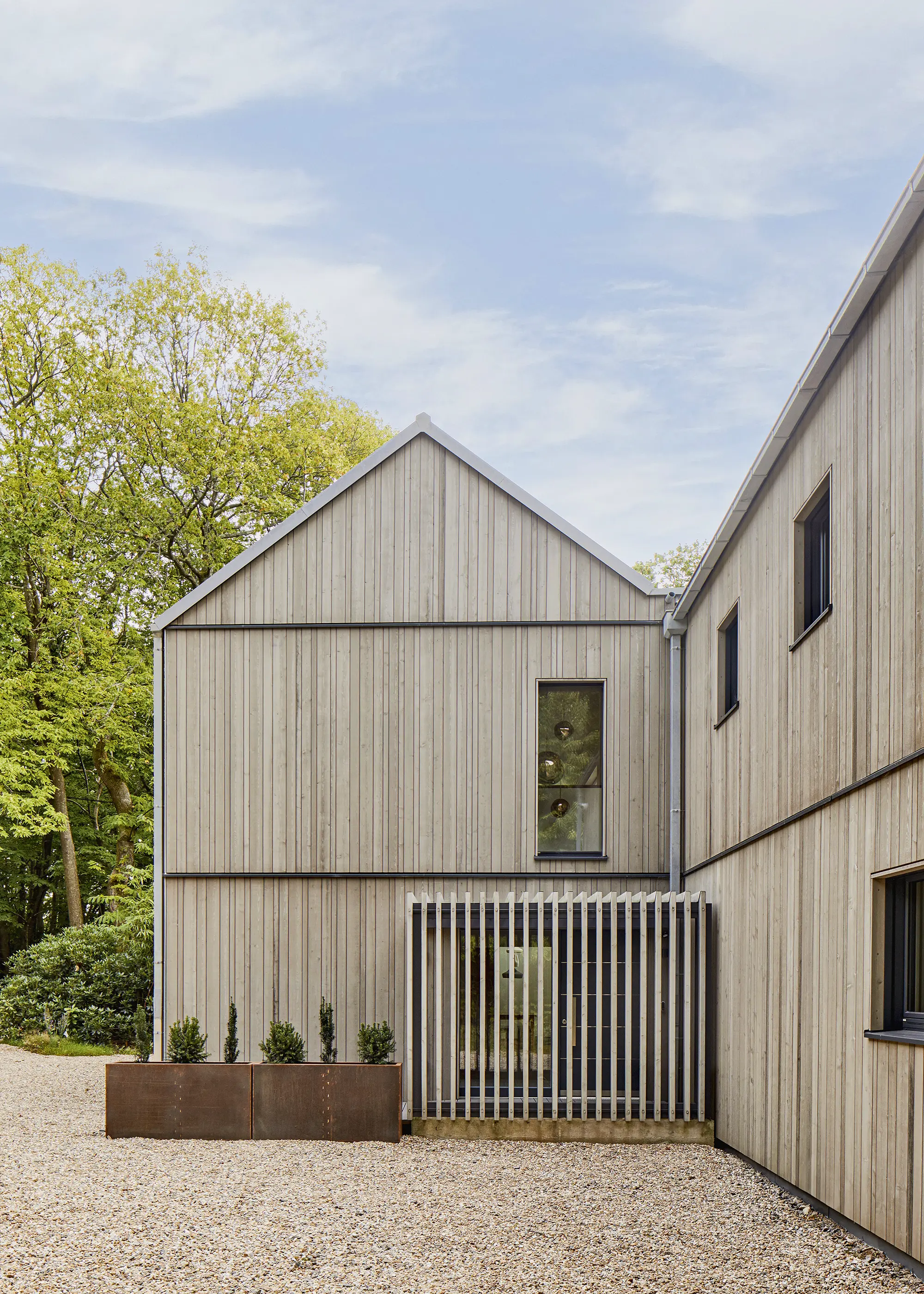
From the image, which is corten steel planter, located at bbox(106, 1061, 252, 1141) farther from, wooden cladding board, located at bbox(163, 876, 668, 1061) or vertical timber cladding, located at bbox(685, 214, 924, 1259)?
vertical timber cladding, located at bbox(685, 214, 924, 1259)

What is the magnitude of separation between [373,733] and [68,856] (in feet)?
40.1

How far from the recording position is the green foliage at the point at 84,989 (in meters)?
15.6

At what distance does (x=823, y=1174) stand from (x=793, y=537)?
3.66m

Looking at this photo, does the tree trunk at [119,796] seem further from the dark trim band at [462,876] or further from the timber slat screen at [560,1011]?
the timber slat screen at [560,1011]

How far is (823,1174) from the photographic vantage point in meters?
6.04

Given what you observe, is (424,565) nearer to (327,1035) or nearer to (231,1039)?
(327,1035)

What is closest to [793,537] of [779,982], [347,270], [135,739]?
[779,982]

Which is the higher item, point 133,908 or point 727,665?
point 727,665

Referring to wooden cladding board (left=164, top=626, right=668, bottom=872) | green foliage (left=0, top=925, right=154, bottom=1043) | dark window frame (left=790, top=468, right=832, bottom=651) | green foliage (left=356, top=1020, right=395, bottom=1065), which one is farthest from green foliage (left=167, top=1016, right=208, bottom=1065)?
green foliage (left=0, top=925, right=154, bottom=1043)

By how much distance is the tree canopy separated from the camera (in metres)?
20.4

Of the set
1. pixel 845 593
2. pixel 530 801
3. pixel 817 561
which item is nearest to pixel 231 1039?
pixel 530 801

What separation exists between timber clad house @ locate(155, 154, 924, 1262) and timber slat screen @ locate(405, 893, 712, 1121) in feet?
0.14

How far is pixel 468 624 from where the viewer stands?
36.0 ft

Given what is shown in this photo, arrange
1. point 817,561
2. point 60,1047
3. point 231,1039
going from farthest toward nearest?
point 60,1047, point 231,1039, point 817,561
